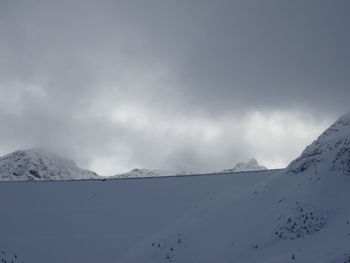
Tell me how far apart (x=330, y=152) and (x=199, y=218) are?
797 cm

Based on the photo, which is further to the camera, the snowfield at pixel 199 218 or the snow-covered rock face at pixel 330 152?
the snow-covered rock face at pixel 330 152

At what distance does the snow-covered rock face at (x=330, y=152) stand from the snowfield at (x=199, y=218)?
0.06 meters

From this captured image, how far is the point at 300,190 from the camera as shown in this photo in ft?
90.2

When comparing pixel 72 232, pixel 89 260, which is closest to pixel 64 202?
pixel 72 232

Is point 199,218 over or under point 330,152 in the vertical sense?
under

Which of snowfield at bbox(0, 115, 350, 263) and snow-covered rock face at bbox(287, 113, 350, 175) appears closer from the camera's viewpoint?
snowfield at bbox(0, 115, 350, 263)

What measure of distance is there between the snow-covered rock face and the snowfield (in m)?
0.06

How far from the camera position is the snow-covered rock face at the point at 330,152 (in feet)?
93.3

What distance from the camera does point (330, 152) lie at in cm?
2952

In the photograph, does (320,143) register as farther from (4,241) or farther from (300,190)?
(4,241)

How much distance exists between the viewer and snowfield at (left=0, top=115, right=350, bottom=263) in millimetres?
24312

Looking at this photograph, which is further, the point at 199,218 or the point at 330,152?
the point at 330,152

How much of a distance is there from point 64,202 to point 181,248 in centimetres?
1211

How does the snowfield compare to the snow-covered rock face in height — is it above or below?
below
